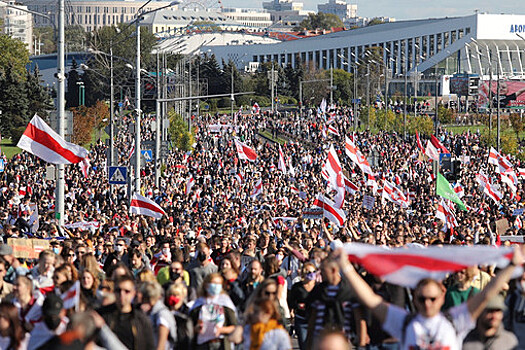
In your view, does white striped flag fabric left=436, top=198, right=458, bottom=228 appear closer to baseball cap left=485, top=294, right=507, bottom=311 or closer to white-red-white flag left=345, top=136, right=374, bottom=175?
white-red-white flag left=345, top=136, right=374, bottom=175

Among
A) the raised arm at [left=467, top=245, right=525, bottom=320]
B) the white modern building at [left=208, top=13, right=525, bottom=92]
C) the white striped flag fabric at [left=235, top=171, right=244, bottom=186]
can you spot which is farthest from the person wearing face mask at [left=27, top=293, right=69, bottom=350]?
the white modern building at [left=208, top=13, right=525, bottom=92]

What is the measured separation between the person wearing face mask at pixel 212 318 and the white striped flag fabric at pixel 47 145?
11.0 m

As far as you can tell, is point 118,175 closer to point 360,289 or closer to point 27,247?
point 27,247

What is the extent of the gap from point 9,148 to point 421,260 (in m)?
61.4

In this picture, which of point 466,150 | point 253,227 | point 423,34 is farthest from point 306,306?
point 423,34

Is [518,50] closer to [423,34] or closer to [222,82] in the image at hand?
[423,34]

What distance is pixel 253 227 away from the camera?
1867cm

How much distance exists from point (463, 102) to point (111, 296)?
114 metres

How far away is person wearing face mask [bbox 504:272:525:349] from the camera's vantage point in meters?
8.88

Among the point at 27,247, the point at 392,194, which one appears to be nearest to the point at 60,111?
the point at 27,247

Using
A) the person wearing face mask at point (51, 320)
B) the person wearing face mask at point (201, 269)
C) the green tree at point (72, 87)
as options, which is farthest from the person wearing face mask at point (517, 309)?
the green tree at point (72, 87)

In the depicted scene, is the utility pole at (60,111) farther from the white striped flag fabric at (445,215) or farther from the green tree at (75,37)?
the green tree at (75,37)

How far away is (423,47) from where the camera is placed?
14300 centimetres

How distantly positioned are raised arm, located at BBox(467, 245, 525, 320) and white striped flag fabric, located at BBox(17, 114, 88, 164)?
13.0 meters
